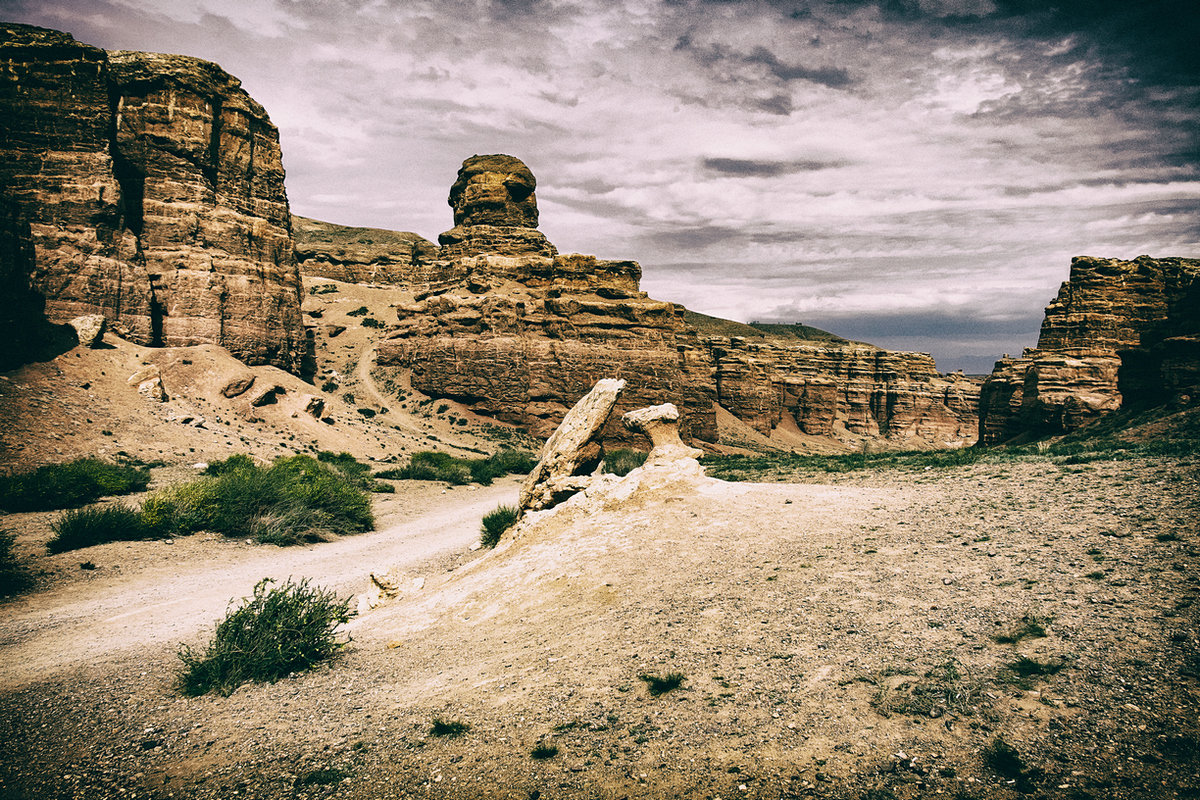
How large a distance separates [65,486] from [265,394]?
13.8m

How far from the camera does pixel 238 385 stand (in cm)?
2639

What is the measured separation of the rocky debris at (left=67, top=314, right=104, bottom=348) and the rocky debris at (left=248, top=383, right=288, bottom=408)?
5.94m

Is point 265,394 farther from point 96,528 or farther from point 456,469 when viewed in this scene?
point 96,528

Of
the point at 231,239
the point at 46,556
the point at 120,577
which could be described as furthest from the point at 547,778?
the point at 231,239

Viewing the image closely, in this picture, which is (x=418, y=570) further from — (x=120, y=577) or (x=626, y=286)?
(x=626, y=286)

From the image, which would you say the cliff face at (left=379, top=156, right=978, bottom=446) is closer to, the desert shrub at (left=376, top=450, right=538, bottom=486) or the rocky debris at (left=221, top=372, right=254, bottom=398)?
the desert shrub at (left=376, top=450, right=538, bottom=486)

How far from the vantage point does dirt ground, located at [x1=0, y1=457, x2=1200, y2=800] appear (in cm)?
369

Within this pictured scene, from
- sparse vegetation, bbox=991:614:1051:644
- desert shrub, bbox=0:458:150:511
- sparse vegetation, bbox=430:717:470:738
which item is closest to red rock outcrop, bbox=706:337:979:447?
desert shrub, bbox=0:458:150:511

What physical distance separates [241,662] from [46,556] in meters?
8.21

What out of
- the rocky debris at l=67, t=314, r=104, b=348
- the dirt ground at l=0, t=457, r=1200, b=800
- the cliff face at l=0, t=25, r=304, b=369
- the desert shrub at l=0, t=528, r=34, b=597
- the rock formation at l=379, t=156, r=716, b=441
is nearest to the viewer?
the dirt ground at l=0, t=457, r=1200, b=800

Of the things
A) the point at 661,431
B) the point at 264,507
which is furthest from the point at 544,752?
the point at 264,507

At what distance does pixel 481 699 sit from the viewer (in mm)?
5184

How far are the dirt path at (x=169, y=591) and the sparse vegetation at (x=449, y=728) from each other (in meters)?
4.72

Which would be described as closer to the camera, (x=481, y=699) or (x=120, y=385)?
(x=481, y=699)
